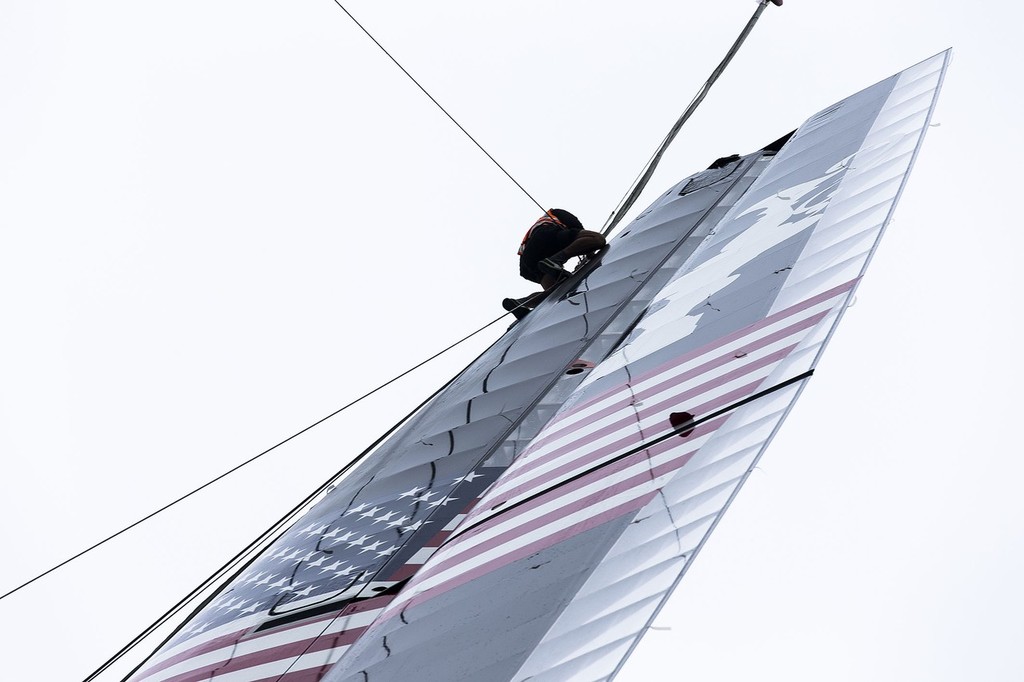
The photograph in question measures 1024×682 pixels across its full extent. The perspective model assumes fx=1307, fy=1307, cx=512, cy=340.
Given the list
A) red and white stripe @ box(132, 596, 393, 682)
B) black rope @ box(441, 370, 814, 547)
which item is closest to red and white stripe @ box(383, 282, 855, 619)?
black rope @ box(441, 370, 814, 547)

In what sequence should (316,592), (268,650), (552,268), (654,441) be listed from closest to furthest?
(654,441) < (268,650) < (316,592) < (552,268)

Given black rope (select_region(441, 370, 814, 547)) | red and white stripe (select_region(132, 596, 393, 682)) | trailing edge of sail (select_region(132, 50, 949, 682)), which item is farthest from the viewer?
red and white stripe (select_region(132, 596, 393, 682))

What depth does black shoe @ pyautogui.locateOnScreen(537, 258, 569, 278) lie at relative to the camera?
27.2ft

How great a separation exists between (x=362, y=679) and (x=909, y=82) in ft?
12.9

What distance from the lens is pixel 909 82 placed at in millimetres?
5891

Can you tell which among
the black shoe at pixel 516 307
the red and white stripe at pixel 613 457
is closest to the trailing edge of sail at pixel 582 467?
the red and white stripe at pixel 613 457

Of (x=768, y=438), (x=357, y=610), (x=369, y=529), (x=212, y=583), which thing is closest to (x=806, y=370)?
(x=768, y=438)

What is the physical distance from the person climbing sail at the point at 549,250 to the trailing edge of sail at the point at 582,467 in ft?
2.49

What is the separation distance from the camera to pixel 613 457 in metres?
3.60

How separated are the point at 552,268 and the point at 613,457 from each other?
479 cm

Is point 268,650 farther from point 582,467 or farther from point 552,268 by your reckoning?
point 552,268

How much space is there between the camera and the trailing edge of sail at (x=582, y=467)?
302 cm

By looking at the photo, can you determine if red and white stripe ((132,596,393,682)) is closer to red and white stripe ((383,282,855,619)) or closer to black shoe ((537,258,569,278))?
red and white stripe ((383,282,855,619))

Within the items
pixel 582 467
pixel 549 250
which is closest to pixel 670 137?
pixel 549 250
